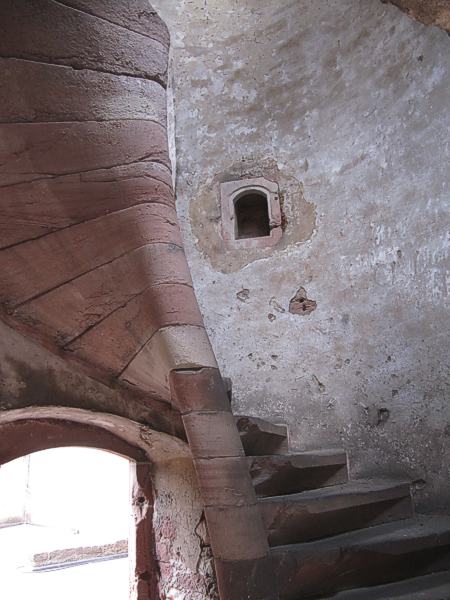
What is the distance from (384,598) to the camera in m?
2.24

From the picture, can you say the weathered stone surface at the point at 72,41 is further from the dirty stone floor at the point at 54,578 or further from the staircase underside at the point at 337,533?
the dirty stone floor at the point at 54,578

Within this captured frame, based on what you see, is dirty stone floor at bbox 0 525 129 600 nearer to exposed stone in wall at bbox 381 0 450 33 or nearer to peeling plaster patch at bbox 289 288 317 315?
peeling plaster patch at bbox 289 288 317 315

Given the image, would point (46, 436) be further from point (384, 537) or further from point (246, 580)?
point (384, 537)

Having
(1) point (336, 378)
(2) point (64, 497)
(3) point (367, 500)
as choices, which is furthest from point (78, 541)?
(3) point (367, 500)

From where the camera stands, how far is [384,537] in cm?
252

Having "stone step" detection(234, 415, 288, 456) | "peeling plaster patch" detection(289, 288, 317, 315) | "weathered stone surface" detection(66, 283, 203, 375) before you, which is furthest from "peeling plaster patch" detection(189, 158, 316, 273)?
"weathered stone surface" detection(66, 283, 203, 375)

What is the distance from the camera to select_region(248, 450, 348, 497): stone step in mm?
2582

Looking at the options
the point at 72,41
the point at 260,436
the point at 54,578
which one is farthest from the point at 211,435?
the point at 54,578

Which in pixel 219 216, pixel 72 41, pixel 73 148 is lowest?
pixel 73 148

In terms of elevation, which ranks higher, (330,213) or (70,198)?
(330,213)

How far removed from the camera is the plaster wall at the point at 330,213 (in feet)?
12.0

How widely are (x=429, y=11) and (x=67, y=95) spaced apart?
9.27 feet

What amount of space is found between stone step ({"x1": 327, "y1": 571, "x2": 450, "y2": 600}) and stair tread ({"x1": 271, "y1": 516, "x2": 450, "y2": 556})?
0.49 ft

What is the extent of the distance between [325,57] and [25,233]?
3363 millimetres
